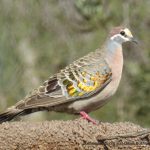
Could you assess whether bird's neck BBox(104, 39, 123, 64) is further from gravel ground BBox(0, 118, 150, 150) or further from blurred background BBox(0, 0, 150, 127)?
gravel ground BBox(0, 118, 150, 150)

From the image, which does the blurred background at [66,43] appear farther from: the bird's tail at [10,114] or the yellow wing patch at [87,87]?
the bird's tail at [10,114]

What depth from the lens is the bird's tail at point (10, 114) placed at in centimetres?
770

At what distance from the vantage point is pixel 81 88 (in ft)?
27.6

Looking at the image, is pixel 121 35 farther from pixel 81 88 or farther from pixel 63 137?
pixel 63 137

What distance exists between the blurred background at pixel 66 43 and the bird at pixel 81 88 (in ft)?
9.06

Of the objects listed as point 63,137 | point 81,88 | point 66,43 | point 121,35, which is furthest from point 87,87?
point 66,43

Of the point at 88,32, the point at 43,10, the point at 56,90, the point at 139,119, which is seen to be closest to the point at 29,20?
the point at 43,10

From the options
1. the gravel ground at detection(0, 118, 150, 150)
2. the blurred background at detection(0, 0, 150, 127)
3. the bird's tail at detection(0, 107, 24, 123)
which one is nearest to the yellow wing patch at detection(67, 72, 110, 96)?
the bird's tail at detection(0, 107, 24, 123)

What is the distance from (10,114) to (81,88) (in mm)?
934

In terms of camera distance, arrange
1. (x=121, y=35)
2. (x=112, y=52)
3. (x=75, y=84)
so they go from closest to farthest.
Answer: (x=75, y=84)
(x=112, y=52)
(x=121, y=35)

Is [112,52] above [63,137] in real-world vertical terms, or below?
above

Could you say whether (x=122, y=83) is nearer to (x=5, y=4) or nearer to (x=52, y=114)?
(x=52, y=114)

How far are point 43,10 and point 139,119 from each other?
2325 millimetres

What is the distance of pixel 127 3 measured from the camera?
1226cm
